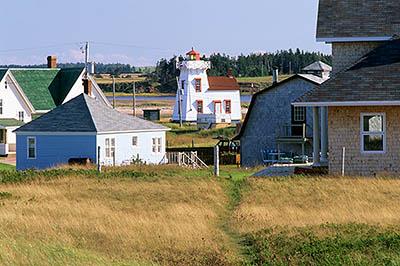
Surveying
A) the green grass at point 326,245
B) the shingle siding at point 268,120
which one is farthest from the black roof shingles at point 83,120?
the green grass at point 326,245

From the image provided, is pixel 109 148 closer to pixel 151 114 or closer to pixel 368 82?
pixel 368 82

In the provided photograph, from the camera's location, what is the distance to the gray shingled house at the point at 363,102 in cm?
2956

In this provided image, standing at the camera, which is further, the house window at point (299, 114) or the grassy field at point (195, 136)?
the grassy field at point (195, 136)

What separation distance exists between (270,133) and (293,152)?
1.88m

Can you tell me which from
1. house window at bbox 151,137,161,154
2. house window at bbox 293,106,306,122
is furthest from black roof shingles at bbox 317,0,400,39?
house window at bbox 151,137,161,154

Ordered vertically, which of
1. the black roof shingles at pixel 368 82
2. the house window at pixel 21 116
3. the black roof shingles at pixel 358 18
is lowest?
the house window at pixel 21 116

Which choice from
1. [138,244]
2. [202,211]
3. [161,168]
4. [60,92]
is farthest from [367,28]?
[60,92]

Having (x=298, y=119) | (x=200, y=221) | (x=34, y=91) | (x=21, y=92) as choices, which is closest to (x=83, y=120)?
(x=298, y=119)

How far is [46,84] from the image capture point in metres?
67.0

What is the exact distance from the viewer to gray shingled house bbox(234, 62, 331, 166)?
4606 centimetres

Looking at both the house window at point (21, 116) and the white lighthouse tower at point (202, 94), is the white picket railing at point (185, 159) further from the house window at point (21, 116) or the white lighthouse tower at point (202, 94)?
the white lighthouse tower at point (202, 94)

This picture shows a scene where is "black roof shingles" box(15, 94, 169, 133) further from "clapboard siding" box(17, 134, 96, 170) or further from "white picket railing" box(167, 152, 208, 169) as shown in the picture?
"white picket railing" box(167, 152, 208, 169)

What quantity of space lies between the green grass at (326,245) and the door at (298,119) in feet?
92.0

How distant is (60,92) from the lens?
6681 centimetres
